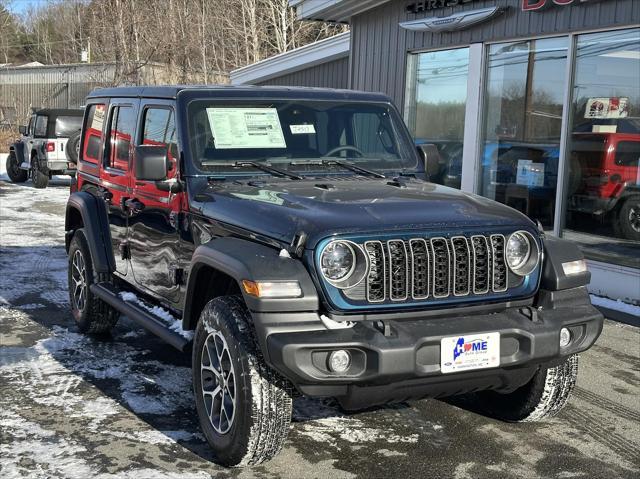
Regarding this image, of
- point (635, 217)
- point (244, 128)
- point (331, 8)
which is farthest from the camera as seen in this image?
point (331, 8)

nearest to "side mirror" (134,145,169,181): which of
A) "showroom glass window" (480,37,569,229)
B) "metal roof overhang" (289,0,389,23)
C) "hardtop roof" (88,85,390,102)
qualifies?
"hardtop roof" (88,85,390,102)

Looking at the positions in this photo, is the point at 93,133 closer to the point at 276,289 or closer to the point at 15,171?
the point at 276,289

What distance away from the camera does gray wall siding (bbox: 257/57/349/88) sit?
13.5m

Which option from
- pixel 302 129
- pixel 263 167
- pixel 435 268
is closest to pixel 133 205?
pixel 263 167

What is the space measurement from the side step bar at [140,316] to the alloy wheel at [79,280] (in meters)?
0.32

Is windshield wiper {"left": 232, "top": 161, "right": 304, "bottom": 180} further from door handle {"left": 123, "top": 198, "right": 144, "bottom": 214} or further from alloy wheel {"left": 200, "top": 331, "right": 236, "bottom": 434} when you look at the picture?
alloy wheel {"left": 200, "top": 331, "right": 236, "bottom": 434}

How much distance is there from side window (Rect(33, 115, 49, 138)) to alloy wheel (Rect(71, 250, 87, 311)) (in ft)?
43.4

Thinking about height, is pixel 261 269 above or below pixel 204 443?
above

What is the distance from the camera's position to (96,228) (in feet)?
20.1

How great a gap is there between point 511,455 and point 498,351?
81cm

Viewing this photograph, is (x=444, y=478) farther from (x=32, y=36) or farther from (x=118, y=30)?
(x=32, y=36)

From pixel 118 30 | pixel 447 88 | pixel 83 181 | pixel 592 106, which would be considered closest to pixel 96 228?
pixel 83 181

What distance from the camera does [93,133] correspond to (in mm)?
6531

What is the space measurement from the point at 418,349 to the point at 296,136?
1.96m
